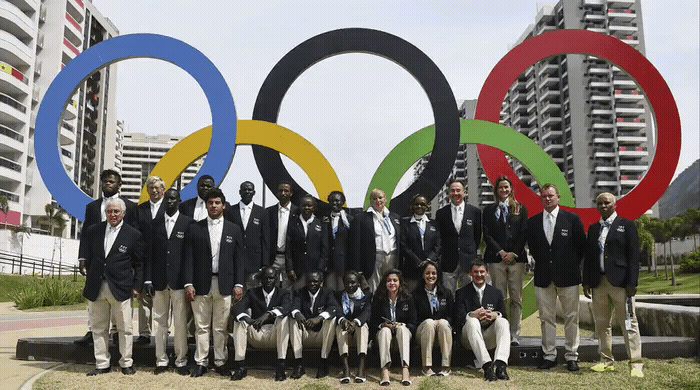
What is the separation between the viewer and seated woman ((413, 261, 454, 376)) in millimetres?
5801

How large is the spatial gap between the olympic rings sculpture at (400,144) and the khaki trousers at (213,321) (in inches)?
90.6

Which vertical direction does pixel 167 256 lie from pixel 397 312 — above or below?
above

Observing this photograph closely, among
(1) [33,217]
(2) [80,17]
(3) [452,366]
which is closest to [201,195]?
(3) [452,366]

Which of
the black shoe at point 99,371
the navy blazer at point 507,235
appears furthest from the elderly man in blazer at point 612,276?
the black shoe at point 99,371

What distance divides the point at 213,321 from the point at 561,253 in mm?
4063

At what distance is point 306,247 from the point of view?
637cm

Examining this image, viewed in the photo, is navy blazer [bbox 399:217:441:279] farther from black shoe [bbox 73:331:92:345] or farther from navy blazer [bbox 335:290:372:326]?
black shoe [bbox 73:331:92:345]

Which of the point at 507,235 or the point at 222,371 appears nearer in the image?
the point at 222,371

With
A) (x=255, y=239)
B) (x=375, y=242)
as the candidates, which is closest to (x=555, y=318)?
(x=375, y=242)

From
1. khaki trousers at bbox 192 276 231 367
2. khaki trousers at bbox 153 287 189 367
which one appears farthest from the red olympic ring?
khaki trousers at bbox 153 287 189 367

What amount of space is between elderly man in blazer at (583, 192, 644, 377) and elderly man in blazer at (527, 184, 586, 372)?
0.17m

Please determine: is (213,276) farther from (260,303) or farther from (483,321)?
(483,321)

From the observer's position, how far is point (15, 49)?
3944 cm

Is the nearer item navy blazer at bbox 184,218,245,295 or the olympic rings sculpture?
navy blazer at bbox 184,218,245,295
